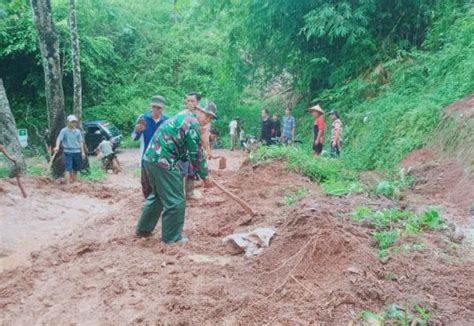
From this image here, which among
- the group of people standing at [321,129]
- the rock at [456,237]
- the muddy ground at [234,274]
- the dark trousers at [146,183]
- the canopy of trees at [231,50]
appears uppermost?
the canopy of trees at [231,50]

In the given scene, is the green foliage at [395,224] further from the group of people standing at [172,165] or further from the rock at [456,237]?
the group of people standing at [172,165]

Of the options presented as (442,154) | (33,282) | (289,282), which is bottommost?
(33,282)

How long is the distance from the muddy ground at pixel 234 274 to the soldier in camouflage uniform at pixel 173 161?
335mm

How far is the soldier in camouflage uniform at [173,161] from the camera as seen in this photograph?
201 inches

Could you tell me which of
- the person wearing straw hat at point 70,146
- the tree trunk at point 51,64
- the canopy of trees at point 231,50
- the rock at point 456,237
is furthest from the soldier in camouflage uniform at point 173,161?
the tree trunk at point 51,64

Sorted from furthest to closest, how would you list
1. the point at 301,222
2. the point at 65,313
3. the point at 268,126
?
1. the point at 268,126
2. the point at 301,222
3. the point at 65,313

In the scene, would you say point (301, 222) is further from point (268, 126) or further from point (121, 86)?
point (121, 86)

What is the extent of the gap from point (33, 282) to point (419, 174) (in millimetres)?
6075

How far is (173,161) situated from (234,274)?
1.45 m

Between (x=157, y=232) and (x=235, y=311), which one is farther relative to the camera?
(x=157, y=232)

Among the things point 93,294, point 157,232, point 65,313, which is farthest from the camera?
point 157,232

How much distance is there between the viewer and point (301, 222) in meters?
4.88

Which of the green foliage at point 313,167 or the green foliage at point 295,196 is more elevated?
the green foliage at point 313,167

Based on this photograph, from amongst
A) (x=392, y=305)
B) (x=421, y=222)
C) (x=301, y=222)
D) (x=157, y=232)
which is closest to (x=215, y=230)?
(x=157, y=232)
